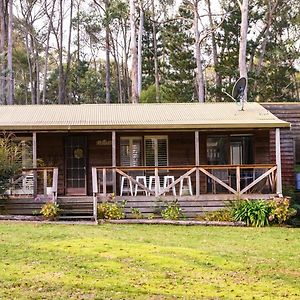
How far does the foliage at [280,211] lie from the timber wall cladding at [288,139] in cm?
325

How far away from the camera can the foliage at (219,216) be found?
13.4 meters

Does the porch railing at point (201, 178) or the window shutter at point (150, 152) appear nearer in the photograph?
the porch railing at point (201, 178)

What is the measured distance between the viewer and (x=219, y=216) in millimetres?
13516

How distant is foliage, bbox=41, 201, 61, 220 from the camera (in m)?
13.0

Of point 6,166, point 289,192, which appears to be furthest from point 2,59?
point 289,192

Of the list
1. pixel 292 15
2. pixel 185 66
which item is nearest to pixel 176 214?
pixel 185 66

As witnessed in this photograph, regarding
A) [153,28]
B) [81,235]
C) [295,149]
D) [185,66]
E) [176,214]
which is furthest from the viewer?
[153,28]

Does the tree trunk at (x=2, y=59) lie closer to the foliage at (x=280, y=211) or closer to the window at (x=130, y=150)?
the window at (x=130, y=150)

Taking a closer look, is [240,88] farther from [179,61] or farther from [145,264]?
[179,61]

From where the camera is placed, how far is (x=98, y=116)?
15.9m

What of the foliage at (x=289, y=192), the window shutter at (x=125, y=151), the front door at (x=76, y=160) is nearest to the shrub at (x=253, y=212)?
the foliage at (x=289, y=192)

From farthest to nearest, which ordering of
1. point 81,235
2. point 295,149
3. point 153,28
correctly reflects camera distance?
point 153,28 < point 295,149 < point 81,235

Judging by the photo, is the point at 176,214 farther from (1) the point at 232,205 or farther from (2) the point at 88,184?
(2) the point at 88,184

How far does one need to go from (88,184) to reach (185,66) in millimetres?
18046
